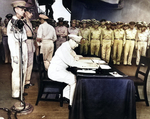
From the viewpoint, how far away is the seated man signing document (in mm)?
2131

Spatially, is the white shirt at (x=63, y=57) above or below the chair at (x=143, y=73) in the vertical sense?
above

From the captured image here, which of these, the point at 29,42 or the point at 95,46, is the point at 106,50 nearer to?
the point at 95,46

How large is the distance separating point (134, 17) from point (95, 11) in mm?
564

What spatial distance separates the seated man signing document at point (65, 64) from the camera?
6.99 ft

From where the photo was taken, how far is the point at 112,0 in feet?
6.92

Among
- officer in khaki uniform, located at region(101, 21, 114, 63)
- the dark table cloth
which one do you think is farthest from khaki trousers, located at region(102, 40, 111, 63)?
the dark table cloth

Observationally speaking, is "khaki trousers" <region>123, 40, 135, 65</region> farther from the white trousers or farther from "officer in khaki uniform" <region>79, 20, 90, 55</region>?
the white trousers

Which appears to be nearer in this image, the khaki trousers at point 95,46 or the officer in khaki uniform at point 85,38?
the officer in khaki uniform at point 85,38

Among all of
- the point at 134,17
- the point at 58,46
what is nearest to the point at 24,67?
the point at 58,46

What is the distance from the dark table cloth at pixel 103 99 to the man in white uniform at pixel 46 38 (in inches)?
31.9

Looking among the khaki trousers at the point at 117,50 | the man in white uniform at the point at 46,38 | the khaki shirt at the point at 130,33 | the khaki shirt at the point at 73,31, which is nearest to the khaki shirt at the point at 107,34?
the khaki trousers at the point at 117,50

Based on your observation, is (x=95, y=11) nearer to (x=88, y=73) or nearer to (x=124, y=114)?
(x=88, y=73)

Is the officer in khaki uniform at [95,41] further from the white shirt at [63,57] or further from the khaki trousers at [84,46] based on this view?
the white shirt at [63,57]

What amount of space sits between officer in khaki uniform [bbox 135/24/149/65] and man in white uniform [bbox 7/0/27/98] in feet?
5.67
